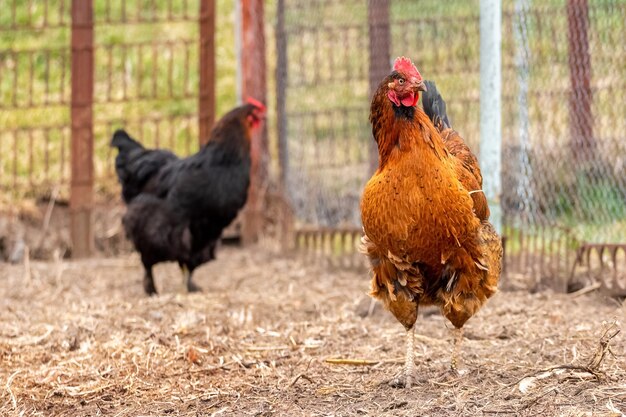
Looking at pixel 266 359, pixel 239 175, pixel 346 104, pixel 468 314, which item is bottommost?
pixel 266 359

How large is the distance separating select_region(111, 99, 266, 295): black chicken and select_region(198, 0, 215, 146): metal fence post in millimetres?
1568

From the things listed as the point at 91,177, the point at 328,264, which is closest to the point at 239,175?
the point at 328,264

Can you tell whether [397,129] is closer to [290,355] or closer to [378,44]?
[290,355]

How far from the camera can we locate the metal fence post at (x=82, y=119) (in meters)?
8.30

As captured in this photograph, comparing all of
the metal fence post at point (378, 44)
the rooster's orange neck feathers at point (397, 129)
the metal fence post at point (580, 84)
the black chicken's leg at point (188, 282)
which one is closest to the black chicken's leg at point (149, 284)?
the black chicken's leg at point (188, 282)

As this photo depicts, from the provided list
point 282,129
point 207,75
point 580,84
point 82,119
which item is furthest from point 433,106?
point 82,119

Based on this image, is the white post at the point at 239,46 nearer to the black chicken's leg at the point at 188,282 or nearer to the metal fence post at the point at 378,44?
the metal fence post at the point at 378,44

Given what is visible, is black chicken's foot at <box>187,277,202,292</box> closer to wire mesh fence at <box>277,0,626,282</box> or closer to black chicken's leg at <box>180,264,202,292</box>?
black chicken's leg at <box>180,264,202,292</box>

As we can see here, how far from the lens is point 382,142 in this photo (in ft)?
12.7

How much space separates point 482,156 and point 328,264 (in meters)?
2.04

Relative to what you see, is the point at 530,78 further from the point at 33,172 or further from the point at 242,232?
the point at 33,172

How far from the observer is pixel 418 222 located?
3688 mm

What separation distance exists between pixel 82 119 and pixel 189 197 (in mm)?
2404

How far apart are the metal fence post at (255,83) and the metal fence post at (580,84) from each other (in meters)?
3.07
